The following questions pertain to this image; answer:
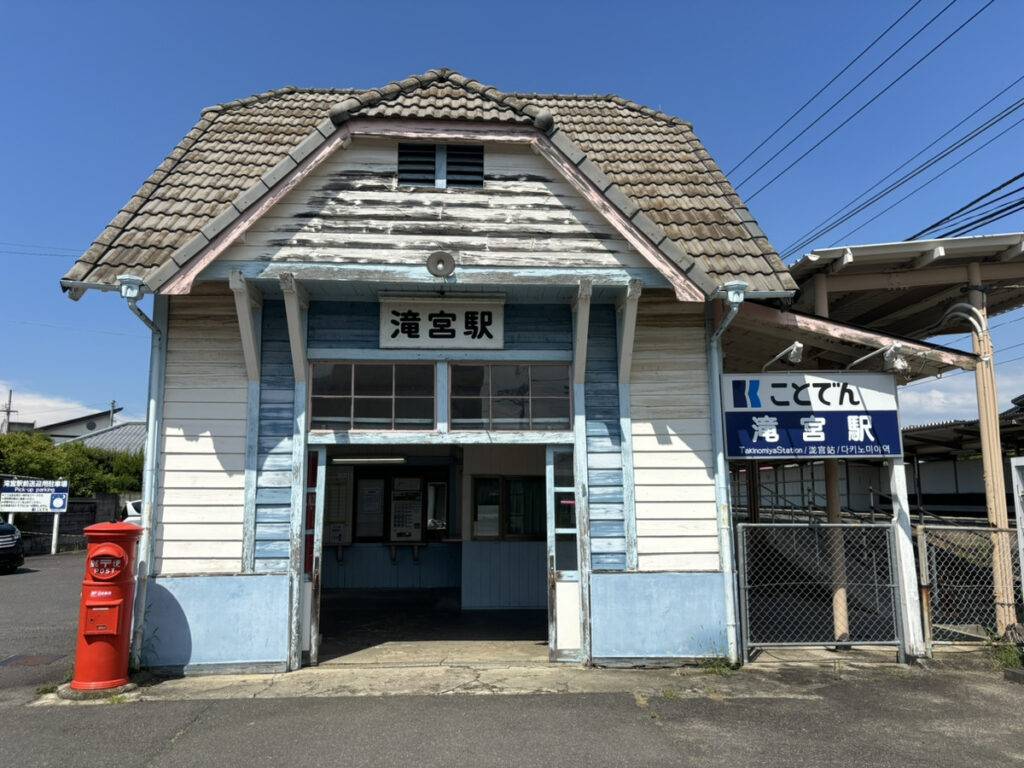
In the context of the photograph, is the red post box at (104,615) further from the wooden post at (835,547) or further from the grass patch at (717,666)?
the wooden post at (835,547)

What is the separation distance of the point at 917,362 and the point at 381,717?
282 inches

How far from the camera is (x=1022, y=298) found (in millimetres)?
10344

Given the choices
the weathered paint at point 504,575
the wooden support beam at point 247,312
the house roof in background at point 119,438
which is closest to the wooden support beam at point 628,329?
the wooden support beam at point 247,312

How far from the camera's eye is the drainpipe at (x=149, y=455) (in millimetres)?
7086

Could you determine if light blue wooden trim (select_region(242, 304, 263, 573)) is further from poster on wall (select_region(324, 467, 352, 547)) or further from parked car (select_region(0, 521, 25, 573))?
parked car (select_region(0, 521, 25, 573))

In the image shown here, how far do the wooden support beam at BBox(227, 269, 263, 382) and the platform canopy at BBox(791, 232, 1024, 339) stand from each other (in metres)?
6.85

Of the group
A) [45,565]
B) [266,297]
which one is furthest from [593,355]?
[45,565]

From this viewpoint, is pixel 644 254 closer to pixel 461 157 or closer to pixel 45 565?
pixel 461 157

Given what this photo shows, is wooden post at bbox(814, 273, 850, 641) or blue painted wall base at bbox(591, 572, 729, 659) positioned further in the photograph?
wooden post at bbox(814, 273, 850, 641)

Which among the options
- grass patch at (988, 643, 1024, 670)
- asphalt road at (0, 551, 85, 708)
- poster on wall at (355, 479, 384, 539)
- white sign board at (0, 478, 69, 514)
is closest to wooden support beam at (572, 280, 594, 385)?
grass patch at (988, 643, 1024, 670)

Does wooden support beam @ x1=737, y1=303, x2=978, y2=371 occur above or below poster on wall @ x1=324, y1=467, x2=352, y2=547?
above

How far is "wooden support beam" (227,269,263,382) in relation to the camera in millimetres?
6980

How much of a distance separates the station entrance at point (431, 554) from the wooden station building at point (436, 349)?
1.42 feet

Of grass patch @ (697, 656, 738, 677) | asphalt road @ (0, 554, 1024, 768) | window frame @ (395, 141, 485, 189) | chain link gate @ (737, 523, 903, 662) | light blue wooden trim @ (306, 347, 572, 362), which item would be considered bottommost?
asphalt road @ (0, 554, 1024, 768)
